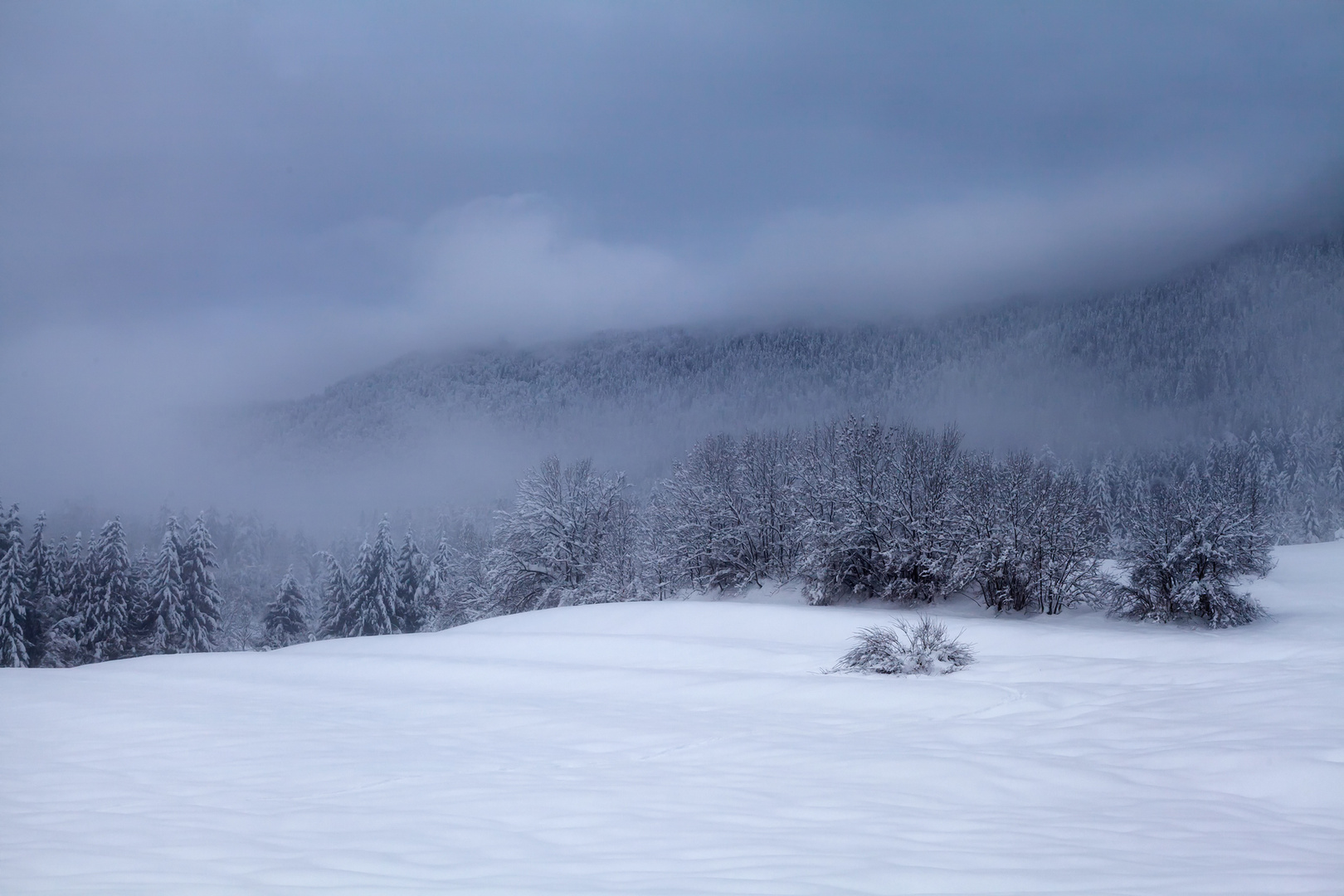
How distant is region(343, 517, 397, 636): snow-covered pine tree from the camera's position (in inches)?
1941

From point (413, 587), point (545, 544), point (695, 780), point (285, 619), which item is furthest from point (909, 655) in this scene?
point (413, 587)

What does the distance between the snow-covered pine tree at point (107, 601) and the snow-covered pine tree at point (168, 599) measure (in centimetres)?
126

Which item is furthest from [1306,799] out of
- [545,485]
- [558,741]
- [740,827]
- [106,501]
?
[106,501]

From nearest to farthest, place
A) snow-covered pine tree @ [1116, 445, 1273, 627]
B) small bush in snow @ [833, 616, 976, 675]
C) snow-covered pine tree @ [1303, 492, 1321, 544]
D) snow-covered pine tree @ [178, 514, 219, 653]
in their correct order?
small bush in snow @ [833, 616, 976, 675] < snow-covered pine tree @ [1116, 445, 1273, 627] < snow-covered pine tree @ [178, 514, 219, 653] < snow-covered pine tree @ [1303, 492, 1321, 544]

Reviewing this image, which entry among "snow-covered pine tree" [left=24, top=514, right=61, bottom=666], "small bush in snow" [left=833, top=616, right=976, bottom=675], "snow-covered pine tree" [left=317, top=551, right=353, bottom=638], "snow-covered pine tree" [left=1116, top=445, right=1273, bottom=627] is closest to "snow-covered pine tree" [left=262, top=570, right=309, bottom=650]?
"snow-covered pine tree" [left=317, top=551, right=353, bottom=638]

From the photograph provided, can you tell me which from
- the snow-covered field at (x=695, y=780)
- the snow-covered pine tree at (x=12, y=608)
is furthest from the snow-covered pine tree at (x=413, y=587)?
the snow-covered field at (x=695, y=780)

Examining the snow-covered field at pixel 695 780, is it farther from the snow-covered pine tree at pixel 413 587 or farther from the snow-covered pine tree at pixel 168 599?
the snow-covered pine tree at pixel 413 587

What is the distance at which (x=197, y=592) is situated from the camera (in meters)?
44.3

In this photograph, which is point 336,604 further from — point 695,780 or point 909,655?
point 695,780

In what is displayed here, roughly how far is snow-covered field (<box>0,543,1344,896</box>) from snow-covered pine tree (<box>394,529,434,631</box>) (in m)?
40.2

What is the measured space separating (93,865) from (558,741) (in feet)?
15.2

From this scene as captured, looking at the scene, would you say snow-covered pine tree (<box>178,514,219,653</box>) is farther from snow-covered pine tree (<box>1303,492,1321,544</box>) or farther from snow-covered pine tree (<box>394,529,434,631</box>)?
snow-covered pine tree (<box>1303,492,1321,544</box>)

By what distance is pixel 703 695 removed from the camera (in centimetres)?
1139

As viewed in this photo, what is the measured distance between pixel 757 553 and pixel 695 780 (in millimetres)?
28214
